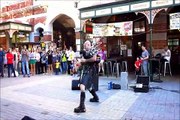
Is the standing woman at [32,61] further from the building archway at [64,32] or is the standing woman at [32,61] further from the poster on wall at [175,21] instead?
the poster on wall at [175,21]

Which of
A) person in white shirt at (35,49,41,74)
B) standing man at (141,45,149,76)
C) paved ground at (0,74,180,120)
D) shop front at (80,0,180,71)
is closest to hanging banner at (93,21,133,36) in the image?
shop front at (80,0,180,71)

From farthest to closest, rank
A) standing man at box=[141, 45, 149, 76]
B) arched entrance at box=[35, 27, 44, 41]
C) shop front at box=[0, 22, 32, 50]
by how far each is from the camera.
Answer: arched entrance at box=[35, 27, 44, 41], shop front at box=[0, 22, 32, 50], standing man at box=[141, 45, 149, 76]

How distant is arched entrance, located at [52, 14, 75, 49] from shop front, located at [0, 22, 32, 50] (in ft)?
7.88

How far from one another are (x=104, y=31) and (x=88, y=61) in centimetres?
774

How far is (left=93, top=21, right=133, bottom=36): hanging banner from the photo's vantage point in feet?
44.5

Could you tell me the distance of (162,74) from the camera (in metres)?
14.3

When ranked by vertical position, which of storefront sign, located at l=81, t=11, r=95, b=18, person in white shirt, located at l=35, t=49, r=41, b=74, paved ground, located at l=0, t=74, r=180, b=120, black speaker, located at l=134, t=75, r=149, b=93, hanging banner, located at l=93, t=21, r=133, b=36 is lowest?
paved ground, located at l=0, t=74, r=180, b=120

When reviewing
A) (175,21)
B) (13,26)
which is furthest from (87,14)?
(13,26)

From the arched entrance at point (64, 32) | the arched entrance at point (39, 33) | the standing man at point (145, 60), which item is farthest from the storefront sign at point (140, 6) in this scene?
the arched entrance at point (39, 33)

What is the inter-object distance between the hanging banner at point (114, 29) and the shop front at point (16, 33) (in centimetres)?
842

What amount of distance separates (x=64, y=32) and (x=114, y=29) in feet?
33.7

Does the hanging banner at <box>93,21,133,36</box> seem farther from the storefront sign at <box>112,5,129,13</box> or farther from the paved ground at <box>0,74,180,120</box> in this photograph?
the paved ground at <box>0,74,180,120</box>

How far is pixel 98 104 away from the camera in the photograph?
24.5 feet

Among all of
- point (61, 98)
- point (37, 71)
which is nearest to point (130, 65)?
point (37, 71)
